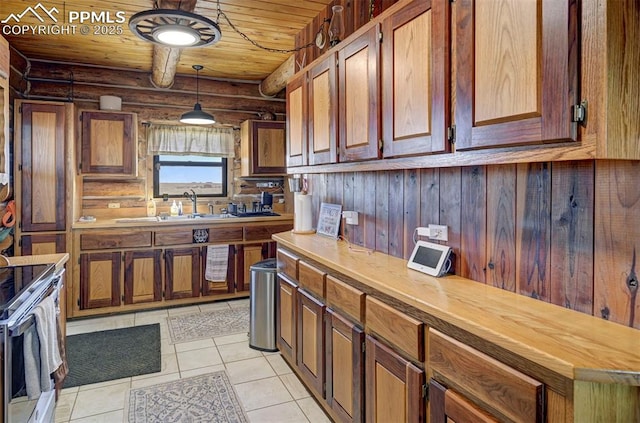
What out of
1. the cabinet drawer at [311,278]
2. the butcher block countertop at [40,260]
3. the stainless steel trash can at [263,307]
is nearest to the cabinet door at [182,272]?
the stainless steel trash can at [263,307]

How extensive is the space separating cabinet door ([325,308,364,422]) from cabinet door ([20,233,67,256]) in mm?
3210

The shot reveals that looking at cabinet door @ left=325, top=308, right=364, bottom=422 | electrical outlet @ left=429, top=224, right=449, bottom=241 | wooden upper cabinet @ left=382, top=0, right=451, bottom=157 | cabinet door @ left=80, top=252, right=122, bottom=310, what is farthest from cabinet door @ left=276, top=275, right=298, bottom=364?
cabinet door @ left=80, top=252, right=122, bottom=310

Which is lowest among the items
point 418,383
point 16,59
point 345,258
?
point 418,383

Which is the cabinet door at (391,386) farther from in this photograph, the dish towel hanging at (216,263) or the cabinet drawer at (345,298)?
the dish towel hanging at (216,263)

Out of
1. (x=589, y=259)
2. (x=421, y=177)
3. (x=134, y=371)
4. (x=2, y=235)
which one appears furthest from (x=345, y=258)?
(x=2, y=235)

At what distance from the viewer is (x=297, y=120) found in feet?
10.7

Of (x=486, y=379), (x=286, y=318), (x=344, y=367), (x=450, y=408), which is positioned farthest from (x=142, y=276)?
(x=486, y=379)

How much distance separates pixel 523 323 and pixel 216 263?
3813 mm

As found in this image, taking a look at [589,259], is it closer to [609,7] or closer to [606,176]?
[606,176]

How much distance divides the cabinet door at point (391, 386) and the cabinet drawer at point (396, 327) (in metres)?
0.05

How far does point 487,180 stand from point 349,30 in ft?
5.07

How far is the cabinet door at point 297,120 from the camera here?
10.2 ft

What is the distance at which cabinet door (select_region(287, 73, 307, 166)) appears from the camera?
309 cm

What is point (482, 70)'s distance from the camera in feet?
4.82
